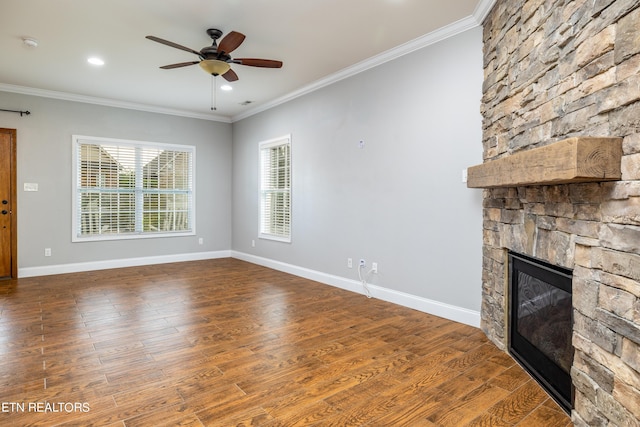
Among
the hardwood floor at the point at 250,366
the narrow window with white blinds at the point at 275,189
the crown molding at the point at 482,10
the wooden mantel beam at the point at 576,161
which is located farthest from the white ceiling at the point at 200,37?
the hardwood floor at the point at 250,366

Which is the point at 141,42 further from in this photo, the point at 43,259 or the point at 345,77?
the point at 43,259

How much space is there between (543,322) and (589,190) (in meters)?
1.01

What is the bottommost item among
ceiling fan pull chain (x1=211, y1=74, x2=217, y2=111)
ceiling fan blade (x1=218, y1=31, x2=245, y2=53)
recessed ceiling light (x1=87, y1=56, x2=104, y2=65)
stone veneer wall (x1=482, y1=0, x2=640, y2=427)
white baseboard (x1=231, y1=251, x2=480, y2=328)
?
white baseboard (x1=231, y1=251, x2=480, y2=328)

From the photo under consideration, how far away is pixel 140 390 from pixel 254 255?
14.9ft

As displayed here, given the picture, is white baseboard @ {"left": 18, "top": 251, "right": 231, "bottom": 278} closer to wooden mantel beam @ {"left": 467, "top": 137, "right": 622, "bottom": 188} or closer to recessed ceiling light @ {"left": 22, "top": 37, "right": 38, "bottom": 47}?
recessed ceiling light @ {"left": 22, "top": 37, "right": 38, "bottom": 47}

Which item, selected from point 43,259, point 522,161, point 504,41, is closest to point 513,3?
point 504,41

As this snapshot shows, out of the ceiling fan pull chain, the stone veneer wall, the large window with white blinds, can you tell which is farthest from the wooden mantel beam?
the large window with white blinds

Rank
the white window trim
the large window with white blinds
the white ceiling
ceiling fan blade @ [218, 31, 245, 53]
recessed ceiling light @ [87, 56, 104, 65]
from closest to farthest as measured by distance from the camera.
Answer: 1. ceiling fan blade @ [218, 31, 245, 53]
2. the white ceiling
3. recessed ceiling light @ [87, 56, 104, 65]
4. the white window trim
5. the large window with white blinds

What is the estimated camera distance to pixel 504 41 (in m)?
2.75

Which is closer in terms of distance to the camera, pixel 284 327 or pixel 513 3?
pixel 513 3

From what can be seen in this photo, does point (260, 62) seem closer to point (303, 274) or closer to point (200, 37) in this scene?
point (200, 37)

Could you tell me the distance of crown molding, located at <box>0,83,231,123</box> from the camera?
537 centimetres

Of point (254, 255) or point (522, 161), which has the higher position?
point (522, 161)

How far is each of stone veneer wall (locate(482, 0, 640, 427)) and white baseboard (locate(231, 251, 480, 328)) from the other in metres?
1.10
